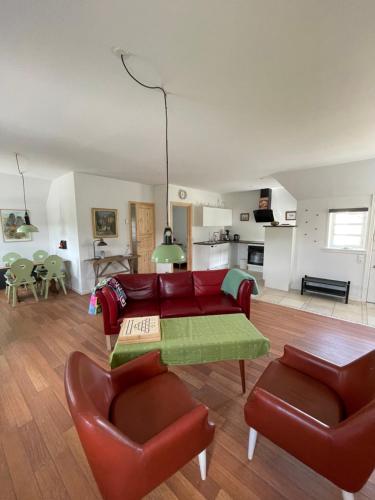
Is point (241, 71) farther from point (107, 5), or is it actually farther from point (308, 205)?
point (308, 205)

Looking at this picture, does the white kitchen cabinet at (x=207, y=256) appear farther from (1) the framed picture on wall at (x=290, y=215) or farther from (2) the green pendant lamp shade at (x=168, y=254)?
(2) the green pendant lamp shade at (x=168, y=254)

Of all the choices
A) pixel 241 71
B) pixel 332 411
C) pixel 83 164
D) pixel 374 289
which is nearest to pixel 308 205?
pixel 374 289

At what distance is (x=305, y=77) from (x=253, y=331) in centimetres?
203

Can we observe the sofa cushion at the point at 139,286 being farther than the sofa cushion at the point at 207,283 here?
No

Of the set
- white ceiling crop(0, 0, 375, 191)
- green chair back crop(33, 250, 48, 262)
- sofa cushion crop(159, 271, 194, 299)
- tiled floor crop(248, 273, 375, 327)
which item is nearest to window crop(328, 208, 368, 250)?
tiled floor crop(248, 273, 375, 327)

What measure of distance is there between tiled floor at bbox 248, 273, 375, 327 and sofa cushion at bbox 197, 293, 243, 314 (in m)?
1.72

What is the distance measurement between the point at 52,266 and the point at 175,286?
3.01 meters

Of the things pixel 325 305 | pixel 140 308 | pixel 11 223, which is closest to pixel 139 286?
pixel 140 308

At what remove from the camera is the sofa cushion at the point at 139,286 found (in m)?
3.07

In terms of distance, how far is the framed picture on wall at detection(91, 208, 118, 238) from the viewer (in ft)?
15.4

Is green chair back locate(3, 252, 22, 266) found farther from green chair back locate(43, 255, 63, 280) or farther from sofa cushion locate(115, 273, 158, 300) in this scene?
sofa cushion locate(115, 273, 158, 300)

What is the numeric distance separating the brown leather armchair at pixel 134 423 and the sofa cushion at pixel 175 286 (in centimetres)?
163

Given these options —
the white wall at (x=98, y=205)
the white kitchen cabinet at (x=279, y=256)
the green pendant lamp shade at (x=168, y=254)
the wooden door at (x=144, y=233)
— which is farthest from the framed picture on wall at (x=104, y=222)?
the white kitchen cabinet at (x=279, y=256)

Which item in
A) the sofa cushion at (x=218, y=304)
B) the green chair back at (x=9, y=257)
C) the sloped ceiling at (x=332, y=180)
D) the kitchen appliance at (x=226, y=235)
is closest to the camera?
the sofa cushion at (x=218, y=304)
